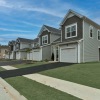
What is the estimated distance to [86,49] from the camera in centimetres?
2220

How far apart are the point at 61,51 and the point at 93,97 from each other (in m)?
18.4

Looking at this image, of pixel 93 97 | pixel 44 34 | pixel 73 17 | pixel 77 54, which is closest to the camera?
pixel 93 97

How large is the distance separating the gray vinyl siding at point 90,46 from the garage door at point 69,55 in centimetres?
141

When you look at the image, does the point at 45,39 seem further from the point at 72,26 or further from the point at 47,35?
the point at 72,26

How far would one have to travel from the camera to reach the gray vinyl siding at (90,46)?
22172mm

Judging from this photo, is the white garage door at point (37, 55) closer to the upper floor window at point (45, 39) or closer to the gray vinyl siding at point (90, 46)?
the upper floor window at point (45, 39)

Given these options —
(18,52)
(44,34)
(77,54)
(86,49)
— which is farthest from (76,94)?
(18,52)

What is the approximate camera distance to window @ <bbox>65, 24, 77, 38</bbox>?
920 inches

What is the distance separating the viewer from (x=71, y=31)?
24.1 meters

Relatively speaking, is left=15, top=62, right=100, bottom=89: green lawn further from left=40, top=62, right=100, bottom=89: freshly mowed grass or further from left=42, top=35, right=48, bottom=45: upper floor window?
left=42, top=35, right=48, bottom=45: upper floor window

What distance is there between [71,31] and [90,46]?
376 centimetres

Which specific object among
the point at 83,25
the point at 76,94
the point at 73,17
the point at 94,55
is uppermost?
the point at 73,17

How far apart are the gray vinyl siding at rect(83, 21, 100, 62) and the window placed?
1.63 m

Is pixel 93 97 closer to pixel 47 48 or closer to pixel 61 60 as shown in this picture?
pixel 61 60
